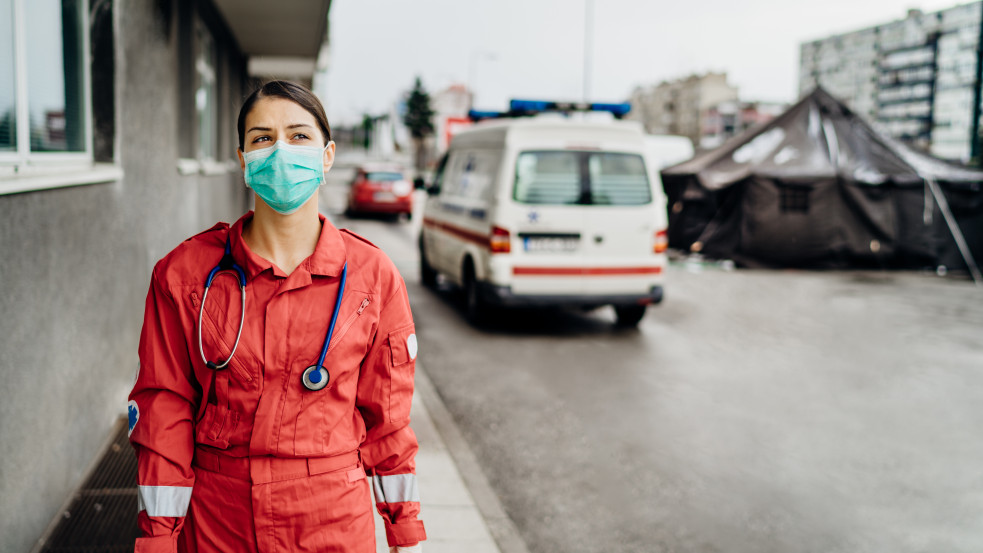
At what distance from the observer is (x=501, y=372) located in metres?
7.26

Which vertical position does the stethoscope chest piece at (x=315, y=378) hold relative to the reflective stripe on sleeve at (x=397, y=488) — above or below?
above

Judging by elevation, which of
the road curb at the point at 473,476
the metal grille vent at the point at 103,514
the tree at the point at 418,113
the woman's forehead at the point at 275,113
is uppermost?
the tree at the point at 418,113

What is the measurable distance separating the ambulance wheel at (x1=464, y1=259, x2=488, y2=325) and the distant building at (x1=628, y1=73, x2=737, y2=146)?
12683 centimetres

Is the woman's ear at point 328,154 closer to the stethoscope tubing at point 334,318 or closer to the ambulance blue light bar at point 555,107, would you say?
the stethoscope tubing at point 334,318

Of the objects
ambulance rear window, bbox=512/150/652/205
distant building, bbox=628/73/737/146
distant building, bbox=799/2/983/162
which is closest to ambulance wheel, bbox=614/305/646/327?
ambulance rear window, bbox=512/150/652/205

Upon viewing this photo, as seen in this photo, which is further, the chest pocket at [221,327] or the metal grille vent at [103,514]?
the metal grille vent at [103,514]

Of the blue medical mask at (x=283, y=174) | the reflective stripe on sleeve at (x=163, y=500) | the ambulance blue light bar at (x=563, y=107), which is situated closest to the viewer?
the reflective stripe on sleeve at (x=163, y=500)

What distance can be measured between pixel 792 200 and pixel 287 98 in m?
15.5

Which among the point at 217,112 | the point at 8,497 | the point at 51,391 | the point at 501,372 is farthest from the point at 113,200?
the point at 217,112

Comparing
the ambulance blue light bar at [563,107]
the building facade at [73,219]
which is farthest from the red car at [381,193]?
the building facade at [73,219]

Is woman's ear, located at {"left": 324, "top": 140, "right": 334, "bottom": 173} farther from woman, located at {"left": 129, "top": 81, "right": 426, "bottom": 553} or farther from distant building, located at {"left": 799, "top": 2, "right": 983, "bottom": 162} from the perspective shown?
distant building, located at {"left": 799, "top": 2, "right": 983, "bottom": 162}

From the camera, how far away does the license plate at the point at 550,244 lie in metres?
8.66

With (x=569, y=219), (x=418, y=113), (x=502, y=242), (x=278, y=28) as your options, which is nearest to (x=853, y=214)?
(x=569, y=219)

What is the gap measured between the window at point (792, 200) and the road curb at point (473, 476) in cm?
1134
